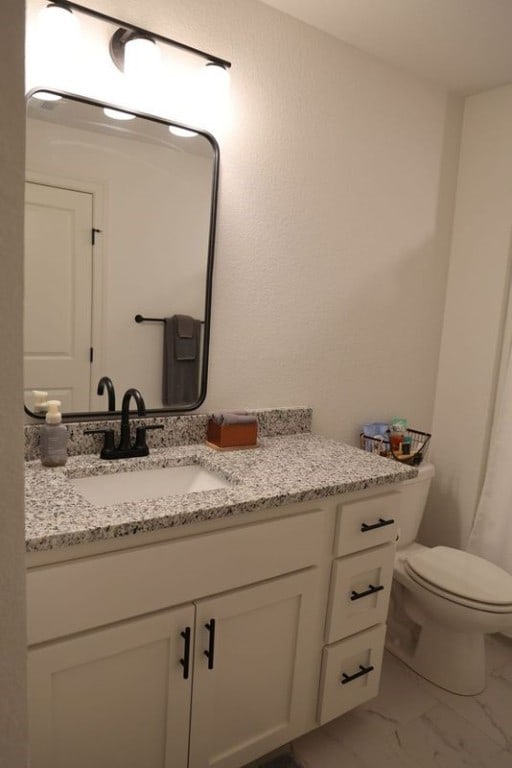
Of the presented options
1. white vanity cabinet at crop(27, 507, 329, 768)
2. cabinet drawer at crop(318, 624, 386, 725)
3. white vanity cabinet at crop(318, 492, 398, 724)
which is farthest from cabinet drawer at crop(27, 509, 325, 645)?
cabinet drawer at crop(318, 624, 386, 725)

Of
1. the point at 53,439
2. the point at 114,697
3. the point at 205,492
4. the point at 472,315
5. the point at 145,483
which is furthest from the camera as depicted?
the point at 472,315

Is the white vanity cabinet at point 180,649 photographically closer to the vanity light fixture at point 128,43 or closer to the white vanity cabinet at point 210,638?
the white vanity cabinet at point 210,638

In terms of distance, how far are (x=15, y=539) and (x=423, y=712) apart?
1876mm

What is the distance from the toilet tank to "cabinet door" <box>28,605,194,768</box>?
3.80ft

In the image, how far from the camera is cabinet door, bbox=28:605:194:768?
3.45 ft

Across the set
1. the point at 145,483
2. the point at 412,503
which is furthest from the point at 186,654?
the point at 412,503

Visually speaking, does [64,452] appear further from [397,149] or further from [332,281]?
[397,149]

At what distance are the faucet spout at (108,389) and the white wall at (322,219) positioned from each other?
1.17 ft

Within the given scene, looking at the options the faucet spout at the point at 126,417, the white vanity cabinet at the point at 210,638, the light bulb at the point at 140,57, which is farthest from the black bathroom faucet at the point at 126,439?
the light bulb at the point at 140,57

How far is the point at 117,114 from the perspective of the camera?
147 cm

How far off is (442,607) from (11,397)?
180 centimetres

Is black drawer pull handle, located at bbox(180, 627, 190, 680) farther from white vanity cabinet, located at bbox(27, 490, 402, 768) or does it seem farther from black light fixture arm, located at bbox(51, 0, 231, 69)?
black light fixture arm, located at bbox(51, 0, 231, 69)

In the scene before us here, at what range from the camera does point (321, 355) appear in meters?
2.04

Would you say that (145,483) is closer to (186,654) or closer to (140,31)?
(186,654)
